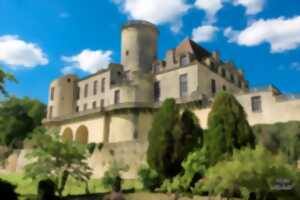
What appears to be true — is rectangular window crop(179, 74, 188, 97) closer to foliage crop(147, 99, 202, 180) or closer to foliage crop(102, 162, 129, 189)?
foliage crop(147, 99, 202, 180)

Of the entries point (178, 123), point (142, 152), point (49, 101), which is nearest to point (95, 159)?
point (142, 152)

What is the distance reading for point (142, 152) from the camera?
39812 millimetres

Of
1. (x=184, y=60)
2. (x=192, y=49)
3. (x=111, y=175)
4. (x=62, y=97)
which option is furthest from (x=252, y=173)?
(x=62, y=97)

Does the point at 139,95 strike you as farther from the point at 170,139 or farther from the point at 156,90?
the point at 170,139

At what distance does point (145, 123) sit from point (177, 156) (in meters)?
16.2

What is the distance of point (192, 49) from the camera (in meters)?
53.4

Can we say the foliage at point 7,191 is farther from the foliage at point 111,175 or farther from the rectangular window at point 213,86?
the rectangular window at point 213,86

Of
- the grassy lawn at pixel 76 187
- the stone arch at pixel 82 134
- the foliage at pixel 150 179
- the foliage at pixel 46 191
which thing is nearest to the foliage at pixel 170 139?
the foliage at pixel 150 179

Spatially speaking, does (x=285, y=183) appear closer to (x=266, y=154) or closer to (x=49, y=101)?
(x=266, y=154)

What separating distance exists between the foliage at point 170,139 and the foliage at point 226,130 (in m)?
2.70

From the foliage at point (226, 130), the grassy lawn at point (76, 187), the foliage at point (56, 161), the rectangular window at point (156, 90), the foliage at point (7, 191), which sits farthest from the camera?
the rectangular window at point (156, 90)

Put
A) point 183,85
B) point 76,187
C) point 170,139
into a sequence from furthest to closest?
point 183,85
point 76,187
point 170,139

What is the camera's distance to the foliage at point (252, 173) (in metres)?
22.1

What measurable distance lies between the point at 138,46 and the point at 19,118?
2280 centimetres
